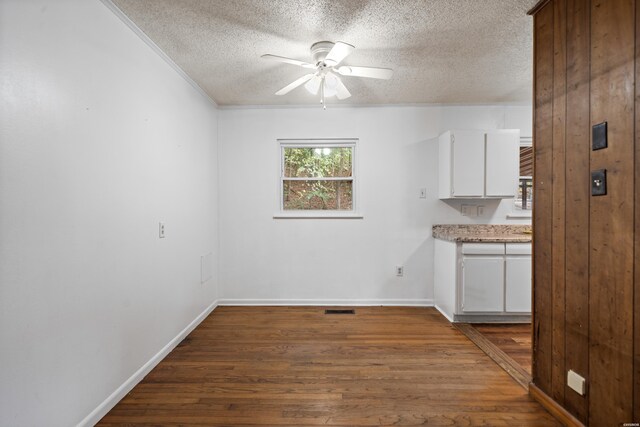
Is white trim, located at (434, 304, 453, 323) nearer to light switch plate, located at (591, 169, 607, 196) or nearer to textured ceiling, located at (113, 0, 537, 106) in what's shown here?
light switch plate, located at (591, 169, 607, 196)

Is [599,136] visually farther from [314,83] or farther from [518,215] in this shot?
[518,215]

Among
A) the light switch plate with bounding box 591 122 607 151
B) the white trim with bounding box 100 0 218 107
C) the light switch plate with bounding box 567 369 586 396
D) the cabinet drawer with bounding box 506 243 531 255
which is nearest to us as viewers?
the light switch plate with bounding box 591 122 607 151

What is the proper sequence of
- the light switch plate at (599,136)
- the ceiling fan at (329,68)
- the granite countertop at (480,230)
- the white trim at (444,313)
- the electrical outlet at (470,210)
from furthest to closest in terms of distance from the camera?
the electrical outlet at (470,210) → the granite countertop at (480,230) → the white trim at (444,313) → the ceiling fan at (329,68) → the light switch plate at (599,136)

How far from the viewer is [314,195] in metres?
4.00

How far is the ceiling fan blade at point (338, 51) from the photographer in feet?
6.83

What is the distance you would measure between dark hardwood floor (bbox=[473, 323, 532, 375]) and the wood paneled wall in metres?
0.61

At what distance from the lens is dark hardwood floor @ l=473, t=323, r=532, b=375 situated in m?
2.54

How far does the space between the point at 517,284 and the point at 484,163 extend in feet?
4.45

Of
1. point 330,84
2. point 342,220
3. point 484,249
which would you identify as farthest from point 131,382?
point 484,249

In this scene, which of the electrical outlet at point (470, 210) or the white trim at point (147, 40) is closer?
the white trim at point (147, 40)

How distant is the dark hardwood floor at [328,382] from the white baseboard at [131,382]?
0.04m

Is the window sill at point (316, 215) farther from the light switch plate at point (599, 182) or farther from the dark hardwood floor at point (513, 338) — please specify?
the light switch plate at point (599, 182)

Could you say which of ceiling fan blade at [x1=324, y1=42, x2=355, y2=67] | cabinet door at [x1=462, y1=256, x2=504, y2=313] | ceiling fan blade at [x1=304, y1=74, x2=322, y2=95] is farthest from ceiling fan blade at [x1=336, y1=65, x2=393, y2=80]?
cabinet door at [x1=462, y1=256, x2=504, y2=313]

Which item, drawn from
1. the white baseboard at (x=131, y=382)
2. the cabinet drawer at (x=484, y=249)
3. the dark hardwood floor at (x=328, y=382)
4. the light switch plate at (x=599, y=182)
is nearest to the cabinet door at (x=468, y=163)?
the cabinet drawer at (x=484, y=249)
